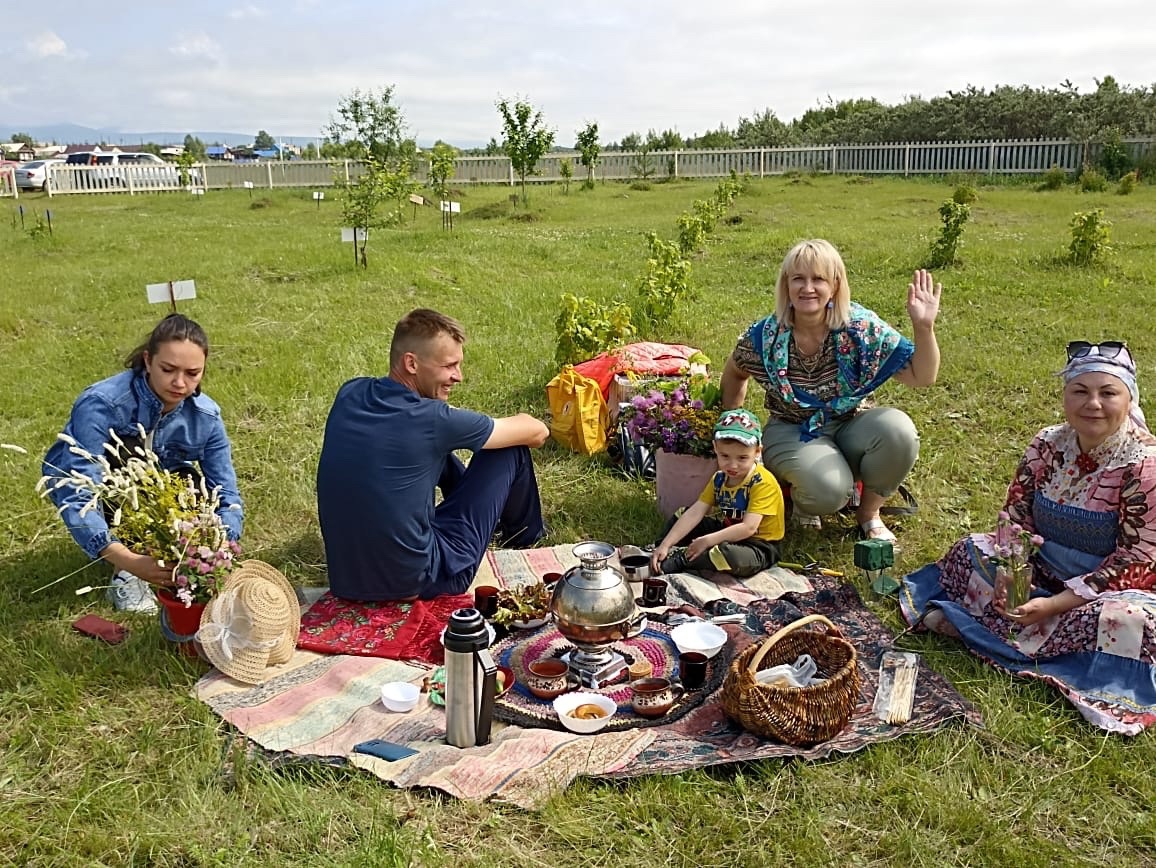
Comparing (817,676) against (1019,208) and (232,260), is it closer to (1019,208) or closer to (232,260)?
(232,260)

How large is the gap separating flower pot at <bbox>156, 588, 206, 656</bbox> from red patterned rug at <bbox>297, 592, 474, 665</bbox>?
0.40 m

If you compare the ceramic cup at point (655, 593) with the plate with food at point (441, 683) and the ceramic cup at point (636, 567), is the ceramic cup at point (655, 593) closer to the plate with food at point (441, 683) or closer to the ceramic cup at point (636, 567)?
the ceramic cup at point (636, 567)

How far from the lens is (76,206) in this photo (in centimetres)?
2459

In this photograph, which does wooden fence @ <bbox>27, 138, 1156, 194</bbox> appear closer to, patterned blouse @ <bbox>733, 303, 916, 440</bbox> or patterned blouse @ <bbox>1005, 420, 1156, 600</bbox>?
patterned blouse @ <bbox>733, 303, 916, 440</bbox>

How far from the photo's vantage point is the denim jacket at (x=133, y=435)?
12.3 feet

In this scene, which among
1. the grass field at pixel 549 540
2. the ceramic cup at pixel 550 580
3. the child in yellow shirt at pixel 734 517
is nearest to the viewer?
the grass field at pixel 549 540

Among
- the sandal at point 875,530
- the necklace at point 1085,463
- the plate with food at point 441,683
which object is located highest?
the necklace at point 1085,463

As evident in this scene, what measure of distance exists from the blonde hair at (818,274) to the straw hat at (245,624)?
104 inches

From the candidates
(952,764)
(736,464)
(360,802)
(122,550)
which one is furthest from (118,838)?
(736,464)

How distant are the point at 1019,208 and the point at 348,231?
12.7 m

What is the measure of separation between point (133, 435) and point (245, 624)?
1.20 meters

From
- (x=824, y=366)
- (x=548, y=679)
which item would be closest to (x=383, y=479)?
(x=548, y=679)

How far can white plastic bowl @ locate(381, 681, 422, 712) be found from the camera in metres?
3.26

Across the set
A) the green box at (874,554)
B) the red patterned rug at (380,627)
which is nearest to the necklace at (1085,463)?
the green box at (874,554)
